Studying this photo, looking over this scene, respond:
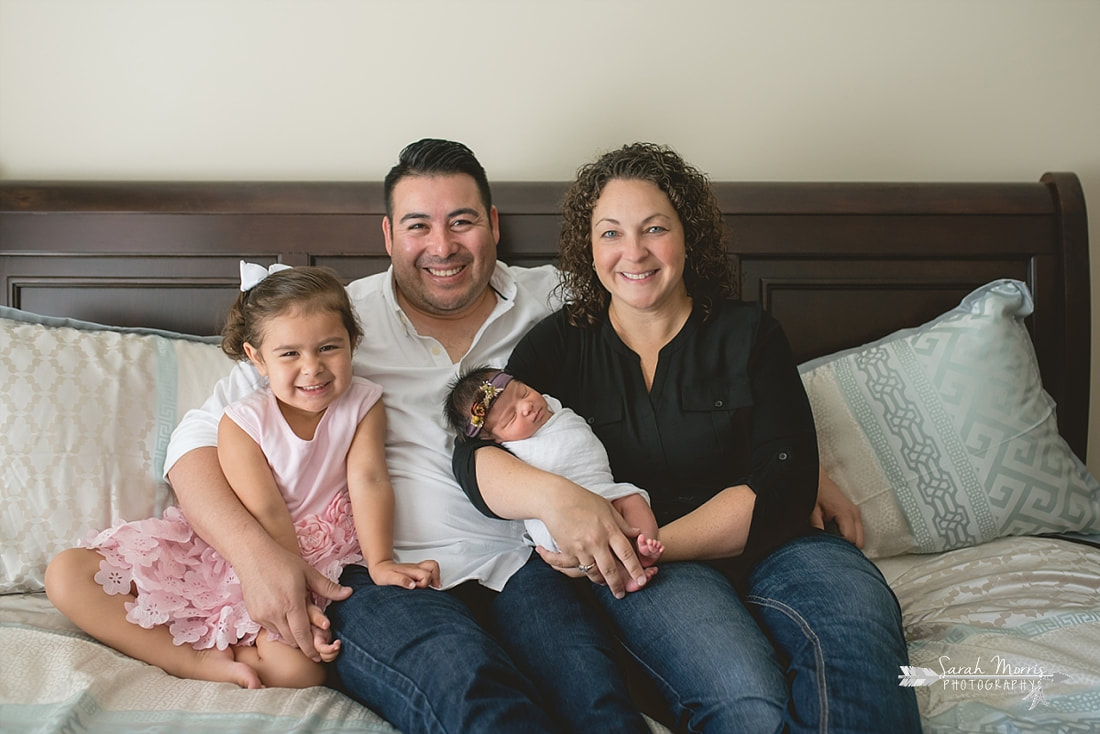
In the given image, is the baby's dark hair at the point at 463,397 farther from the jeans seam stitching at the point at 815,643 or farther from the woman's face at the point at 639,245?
the jeans seam stitching at the point at 815,643

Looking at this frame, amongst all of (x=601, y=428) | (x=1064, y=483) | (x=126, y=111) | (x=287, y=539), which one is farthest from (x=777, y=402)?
(x=126, y=111)

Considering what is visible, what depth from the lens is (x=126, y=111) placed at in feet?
7.39

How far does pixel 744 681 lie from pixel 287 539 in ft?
2.71

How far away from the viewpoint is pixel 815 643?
126cm

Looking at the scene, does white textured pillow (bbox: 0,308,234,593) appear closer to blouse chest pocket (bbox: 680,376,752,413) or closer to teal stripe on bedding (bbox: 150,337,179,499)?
teal stripe on bedding (bbox: 150,337,179,499)

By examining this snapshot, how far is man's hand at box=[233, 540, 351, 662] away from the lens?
1381 mm

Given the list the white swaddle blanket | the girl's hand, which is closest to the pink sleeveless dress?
the girl's hand

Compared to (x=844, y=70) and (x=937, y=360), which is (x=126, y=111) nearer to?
(x=844, y=70)

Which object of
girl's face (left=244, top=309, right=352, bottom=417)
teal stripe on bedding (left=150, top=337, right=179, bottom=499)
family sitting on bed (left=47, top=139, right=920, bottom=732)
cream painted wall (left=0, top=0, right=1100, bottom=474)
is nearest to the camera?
family sitting on bed (left=47, top=139, right=920, bottom=732)

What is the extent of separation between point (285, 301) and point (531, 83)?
3.54 ft

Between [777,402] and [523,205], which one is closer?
[777,402]

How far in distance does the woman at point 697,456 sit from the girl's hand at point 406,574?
0.15 m

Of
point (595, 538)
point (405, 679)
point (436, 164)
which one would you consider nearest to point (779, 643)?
point (595, 538)

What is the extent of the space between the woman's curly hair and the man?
18cm
